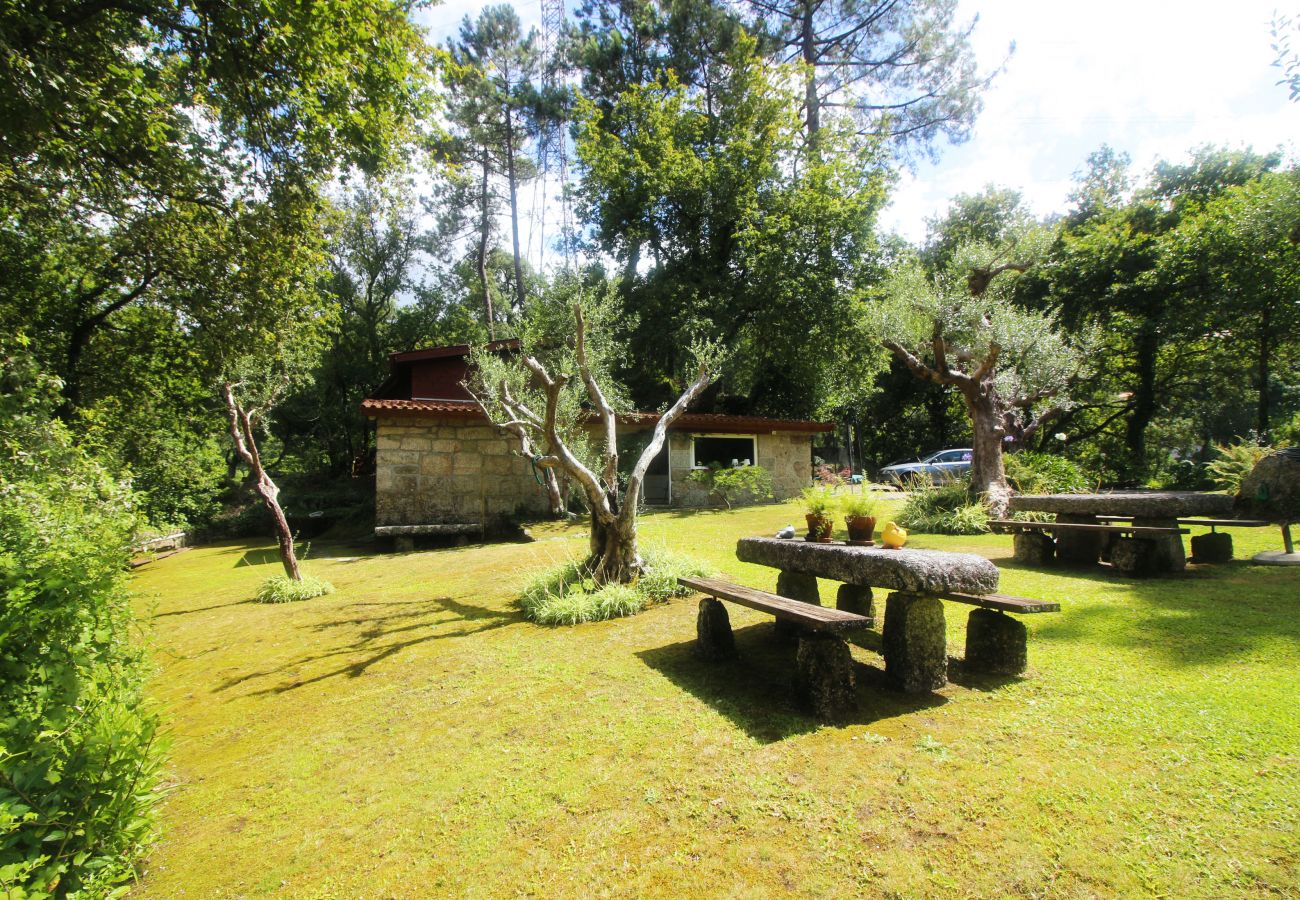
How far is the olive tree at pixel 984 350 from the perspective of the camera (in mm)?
10539

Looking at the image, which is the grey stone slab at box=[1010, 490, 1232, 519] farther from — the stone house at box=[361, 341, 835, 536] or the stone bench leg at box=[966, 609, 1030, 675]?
the stone house at box=[361, 341, 835, 536]

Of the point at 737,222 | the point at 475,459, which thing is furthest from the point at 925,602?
the point at 737,222

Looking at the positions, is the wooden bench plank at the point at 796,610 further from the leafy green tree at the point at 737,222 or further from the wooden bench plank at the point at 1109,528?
the leafy green tree at the point at 737,222

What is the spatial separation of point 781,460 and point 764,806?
14.4 metres

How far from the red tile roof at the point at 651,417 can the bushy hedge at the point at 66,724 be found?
9.29 meters

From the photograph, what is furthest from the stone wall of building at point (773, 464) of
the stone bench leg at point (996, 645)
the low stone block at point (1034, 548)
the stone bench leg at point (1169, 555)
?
the stone bench leg at point (996, 645)

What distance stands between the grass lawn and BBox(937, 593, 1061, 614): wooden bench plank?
51 centimetres

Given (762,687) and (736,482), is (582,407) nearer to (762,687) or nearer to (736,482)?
(736,482)

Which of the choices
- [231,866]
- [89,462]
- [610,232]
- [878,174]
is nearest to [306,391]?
[610,232]

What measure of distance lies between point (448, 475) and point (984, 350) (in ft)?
40.3

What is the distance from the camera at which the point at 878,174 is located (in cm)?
1723

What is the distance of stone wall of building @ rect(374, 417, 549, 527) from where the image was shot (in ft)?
41.0

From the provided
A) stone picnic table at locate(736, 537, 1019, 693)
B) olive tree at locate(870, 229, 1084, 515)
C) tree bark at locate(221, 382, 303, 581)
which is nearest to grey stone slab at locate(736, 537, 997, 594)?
stone picnic table at locate(736, 537, 1019, 693)

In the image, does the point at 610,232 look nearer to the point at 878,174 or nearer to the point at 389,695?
the point at 878,174
